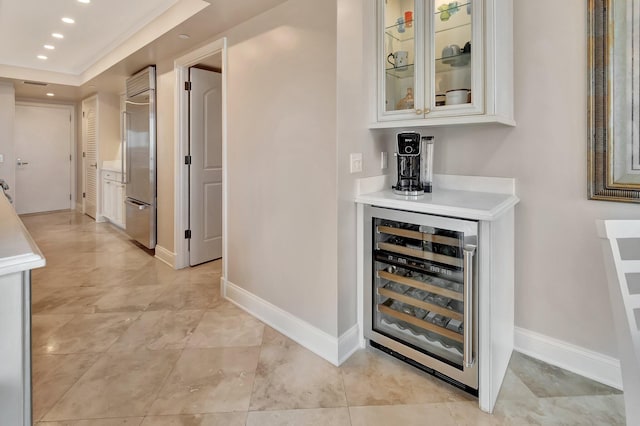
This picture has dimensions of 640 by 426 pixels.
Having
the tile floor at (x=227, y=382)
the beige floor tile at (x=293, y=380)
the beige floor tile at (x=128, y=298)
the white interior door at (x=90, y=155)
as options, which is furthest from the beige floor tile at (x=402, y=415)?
the white interior door at (x=90, y=155)

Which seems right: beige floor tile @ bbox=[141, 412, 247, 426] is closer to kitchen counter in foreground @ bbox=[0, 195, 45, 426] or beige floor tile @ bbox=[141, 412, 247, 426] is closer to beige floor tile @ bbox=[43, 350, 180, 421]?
beige floor tile @ bbox=[43, 350, 180, 421]

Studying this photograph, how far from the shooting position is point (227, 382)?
1.86 metres

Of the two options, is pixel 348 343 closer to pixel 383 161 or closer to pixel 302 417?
pixel 302 417

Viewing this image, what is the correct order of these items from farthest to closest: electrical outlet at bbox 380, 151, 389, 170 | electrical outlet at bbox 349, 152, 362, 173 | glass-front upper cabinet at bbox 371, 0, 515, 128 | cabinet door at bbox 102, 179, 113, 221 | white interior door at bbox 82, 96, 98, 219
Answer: white interior door at bbox 82, 96, 98, 219, cabinet door at bbox 102, 179, 113, 221, electrical outlet at bbox 380, 151, 389, 170, electrical outlet at bbox 349, 152, 362, 173, glass-front upper cabinet at bbox 371, 0, 515, 128

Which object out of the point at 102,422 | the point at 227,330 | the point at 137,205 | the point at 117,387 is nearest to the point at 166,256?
the point at 137,205

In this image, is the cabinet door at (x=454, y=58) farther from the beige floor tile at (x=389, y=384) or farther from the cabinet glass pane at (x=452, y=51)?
the beige floor tile at (x=389, y=384)

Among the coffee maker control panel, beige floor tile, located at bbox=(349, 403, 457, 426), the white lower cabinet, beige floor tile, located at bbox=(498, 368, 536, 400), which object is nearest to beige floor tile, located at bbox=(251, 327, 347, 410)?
beige floor tile, located at bbox=(349, 403, 457, 426)

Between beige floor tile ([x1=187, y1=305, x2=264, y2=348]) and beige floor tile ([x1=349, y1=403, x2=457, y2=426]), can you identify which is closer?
beige floor tile ([x1=349, y1=403, x2=457, y2=426])

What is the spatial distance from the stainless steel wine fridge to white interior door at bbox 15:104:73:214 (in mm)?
7193

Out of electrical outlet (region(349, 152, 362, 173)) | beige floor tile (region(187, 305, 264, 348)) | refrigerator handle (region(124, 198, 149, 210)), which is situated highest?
electrical outlet (region(349, 152, 362, 173))

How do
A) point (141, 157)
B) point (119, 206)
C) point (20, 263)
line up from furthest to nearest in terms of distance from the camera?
point (119, 206) → point (141, 157) → point (20, 263)

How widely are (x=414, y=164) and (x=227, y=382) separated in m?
1.59

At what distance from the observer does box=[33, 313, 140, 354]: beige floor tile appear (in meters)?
2.17

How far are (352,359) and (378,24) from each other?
1.96m
